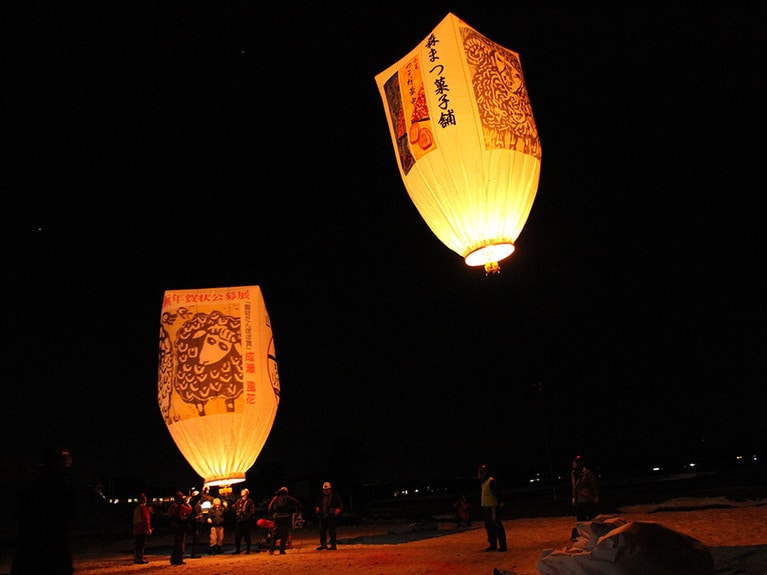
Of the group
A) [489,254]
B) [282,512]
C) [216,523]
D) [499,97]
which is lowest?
[216,523]

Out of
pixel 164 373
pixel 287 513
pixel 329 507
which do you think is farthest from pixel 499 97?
pixel 164 373

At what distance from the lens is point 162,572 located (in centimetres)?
835

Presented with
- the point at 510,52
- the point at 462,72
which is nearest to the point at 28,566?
the point at 462,72

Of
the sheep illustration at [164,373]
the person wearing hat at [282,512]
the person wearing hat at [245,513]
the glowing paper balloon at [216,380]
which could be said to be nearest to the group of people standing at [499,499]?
the person wearing hat at [282,512]

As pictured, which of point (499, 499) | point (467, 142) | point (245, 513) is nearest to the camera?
point (467, 142)

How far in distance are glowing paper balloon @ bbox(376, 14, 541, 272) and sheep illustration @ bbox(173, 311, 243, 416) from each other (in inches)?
242

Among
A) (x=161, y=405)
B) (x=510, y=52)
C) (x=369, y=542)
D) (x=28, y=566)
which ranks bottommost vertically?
(x=369, y=542)

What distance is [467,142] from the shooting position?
7070 millimetres

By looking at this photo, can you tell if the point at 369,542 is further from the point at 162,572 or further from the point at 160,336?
the point at 160,336

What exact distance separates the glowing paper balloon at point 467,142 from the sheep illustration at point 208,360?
6.14m

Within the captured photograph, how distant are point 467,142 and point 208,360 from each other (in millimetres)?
7440

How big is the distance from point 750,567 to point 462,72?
239 inches

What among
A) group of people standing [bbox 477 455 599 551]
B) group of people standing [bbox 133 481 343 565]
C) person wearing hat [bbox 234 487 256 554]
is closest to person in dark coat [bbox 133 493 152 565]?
group of people standing [bbox 133 481 343 565]

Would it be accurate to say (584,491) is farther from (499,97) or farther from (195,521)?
(195,521)
